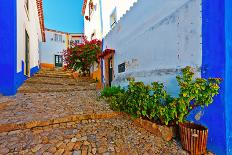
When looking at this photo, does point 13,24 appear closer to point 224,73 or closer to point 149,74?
point 149,74

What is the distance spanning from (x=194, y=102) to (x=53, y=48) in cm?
2584

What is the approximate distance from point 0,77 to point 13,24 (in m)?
1.85

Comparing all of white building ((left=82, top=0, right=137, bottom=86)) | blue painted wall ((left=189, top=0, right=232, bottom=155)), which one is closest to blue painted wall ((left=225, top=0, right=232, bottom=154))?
blue painted wall ((left=189, top=0, right=232, bottom=155))

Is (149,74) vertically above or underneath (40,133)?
above

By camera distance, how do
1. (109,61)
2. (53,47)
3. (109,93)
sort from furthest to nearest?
1. (53,47)
2. (109,61)
3. (109,93)

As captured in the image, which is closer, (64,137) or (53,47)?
(64,137)

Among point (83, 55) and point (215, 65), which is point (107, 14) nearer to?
point (83, 55)

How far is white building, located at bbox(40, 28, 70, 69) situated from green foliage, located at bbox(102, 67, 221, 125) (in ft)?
75.8

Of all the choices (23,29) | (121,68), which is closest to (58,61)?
(23,29)

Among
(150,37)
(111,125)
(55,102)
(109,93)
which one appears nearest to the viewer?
(111,125)

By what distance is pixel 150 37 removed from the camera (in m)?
5.24

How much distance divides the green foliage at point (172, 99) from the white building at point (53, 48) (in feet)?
75.8

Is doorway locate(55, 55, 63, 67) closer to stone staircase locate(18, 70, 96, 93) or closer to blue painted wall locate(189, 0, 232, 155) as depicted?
stone staircase locate(18, 70, 96, 93)

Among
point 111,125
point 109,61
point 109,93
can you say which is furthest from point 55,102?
point 109,61
